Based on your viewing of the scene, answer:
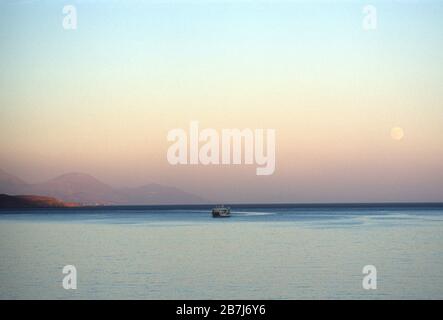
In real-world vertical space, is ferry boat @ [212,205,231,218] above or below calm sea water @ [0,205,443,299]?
below

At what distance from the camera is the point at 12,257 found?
29688 mm

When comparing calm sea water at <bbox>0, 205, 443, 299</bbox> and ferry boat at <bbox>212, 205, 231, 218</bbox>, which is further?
ferry boat at <bbox>212, 205, 231, 218</bbox>

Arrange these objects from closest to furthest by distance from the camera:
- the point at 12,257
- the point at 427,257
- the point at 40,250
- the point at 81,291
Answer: the point at 81,291, the point at 427,257, the point at 12,257, the point at 40,250

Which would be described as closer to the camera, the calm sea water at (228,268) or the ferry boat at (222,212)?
the calm sea water at (228,268)

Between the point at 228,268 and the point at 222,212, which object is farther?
the point at 222,212

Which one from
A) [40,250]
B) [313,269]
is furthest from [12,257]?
[313,269]

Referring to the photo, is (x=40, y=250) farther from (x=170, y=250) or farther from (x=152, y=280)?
(x=152, y=280)

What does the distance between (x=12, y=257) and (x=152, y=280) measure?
39.5 ft

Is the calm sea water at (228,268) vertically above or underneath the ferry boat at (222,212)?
above
